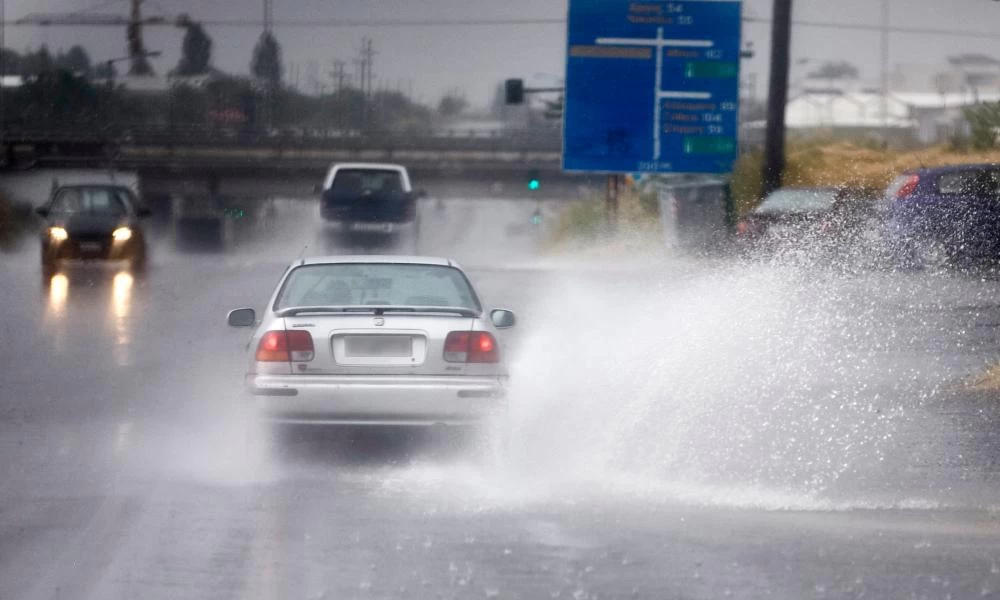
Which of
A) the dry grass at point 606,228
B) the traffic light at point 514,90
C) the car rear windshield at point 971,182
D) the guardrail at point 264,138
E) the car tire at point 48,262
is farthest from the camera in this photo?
the guardrail at point 264,138

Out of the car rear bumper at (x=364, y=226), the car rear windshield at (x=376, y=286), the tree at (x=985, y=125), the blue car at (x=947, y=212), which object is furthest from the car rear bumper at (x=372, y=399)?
the car rear bumper at (x=364, y=226)

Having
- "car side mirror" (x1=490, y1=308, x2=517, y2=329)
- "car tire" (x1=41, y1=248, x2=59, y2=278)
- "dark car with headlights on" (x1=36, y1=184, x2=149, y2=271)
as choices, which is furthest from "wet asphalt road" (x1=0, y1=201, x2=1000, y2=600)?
"dark car with headlights on" (x1=36, y1=184, x2=149, y2=271)

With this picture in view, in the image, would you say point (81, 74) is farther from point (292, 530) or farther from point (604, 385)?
point (292, 530)

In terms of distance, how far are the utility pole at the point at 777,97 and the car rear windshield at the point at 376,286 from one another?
1917 centimetres

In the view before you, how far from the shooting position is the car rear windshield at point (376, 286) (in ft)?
32.9

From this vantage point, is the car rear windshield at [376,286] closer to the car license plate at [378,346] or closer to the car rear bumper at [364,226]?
the car license plate at [378,346]

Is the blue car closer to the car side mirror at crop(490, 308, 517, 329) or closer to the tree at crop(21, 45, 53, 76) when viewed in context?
the car side mirror at crop(490, 308, 517, 329)

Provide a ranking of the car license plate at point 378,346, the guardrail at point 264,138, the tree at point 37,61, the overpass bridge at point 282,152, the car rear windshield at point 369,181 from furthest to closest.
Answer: the tree at point 37,61 < the overpass bridge at point 282,152 < the guardrail at point 264,138 < the car rear windshield at point 369,181 < the car license plate at point 378,346

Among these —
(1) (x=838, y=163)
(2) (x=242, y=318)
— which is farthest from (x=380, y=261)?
(1) (x=838, y=163)

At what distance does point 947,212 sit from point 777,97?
17.8ft

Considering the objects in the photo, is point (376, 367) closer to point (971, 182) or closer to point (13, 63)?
point (971, 182)

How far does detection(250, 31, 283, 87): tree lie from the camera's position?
66500 millimetres

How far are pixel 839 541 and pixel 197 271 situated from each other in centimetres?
2304

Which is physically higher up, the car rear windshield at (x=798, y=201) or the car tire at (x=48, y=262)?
the car rear windshield at (x=798, y=201)
